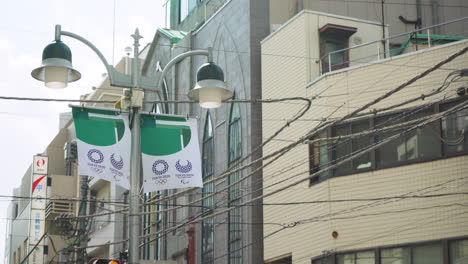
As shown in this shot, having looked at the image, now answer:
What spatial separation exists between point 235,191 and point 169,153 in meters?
16.4

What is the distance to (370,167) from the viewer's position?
28.3 m

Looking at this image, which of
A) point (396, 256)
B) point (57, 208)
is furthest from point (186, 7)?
point (57, 208)

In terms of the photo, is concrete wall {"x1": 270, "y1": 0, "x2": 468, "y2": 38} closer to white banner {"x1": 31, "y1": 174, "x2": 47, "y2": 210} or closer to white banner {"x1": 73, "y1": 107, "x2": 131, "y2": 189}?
white banner {"x1": 73, "y1": 107, "x2": 131, "y2": 189}

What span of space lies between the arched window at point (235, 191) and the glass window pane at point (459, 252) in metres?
9.34

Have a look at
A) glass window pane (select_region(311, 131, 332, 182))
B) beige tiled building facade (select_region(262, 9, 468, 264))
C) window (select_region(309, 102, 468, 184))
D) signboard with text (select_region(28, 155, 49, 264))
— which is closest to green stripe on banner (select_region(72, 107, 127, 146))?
beige tiled building facade (select_region(262, 9, 468, 264))

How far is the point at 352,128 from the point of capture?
29109 mm

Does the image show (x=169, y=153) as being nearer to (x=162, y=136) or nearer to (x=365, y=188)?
(x=162, y=136)

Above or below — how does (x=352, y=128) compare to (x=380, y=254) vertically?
above

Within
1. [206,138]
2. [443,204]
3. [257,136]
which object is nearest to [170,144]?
[443,204]

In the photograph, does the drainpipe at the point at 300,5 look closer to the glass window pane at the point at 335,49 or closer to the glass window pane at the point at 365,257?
the glass window pane at the point at 335,49

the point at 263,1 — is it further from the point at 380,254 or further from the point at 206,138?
the point at 380,254

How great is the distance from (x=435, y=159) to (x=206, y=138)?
13.3 metres

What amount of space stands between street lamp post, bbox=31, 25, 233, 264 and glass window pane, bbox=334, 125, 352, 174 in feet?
39.3

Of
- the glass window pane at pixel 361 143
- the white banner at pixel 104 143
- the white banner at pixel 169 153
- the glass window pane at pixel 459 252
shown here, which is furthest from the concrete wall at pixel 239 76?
the white banner at pixel 104 143
